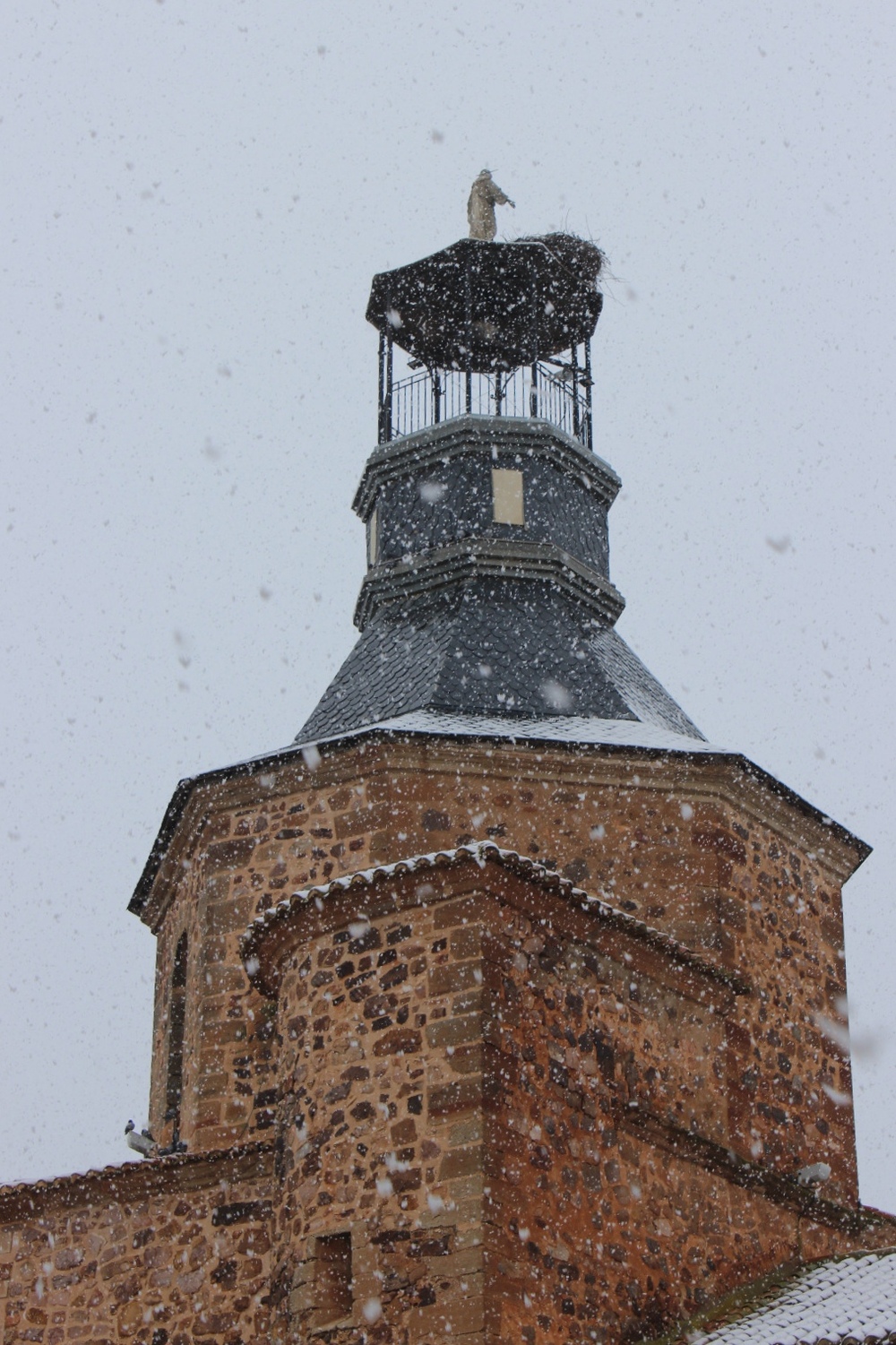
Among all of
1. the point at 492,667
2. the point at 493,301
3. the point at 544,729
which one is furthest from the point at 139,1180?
the point at 493,301

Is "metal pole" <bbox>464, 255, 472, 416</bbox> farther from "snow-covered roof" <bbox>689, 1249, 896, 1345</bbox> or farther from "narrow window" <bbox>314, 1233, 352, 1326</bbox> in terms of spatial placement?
"narrow window" <bbox>314, 1233, 352, 1326</bbox>

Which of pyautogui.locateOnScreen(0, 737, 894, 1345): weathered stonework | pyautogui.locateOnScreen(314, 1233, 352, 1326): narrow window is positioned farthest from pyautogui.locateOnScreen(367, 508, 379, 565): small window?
pyautogui.locateOnScreen(314, 1233, 352, 1326): narrow window

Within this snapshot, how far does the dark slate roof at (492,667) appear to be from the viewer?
1655cm

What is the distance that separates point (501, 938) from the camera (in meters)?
12.1

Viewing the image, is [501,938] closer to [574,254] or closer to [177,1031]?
[177,1031]

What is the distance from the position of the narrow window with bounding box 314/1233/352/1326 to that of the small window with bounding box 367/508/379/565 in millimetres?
7924

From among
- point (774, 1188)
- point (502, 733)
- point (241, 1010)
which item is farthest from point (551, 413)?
point (774, 1188)

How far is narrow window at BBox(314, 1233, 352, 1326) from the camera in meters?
11.8

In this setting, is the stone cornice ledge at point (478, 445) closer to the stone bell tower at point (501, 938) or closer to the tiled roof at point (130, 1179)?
the stone bell tower at point (501, 938)

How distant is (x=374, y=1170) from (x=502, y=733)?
435cm

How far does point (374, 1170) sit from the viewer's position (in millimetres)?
11820

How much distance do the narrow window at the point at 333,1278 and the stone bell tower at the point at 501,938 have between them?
2cm

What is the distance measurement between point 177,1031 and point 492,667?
3.73m

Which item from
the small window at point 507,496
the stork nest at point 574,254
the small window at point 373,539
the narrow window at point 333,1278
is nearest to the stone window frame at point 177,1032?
the narrow window at point 333,1278
